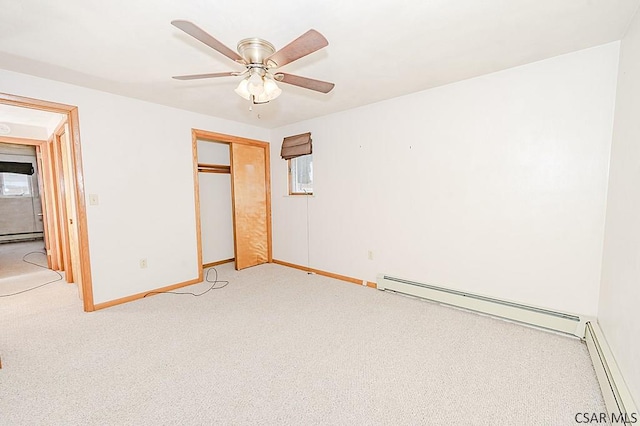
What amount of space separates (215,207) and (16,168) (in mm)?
6572

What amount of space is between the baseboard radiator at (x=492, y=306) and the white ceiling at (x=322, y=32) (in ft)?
6.92

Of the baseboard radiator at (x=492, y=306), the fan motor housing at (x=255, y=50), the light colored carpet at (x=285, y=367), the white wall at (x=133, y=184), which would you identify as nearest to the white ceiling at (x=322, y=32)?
the fan motor housing at (x=255, y=50)

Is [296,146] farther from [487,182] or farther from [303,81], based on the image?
[487,182]

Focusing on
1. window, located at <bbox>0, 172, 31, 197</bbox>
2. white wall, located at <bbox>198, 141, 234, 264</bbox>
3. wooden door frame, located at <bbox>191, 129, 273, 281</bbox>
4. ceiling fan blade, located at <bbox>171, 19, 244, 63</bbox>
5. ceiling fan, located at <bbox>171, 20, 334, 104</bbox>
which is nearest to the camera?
ceiling fan blade, located at <bbox>171, 19, 244, 63</bbox>

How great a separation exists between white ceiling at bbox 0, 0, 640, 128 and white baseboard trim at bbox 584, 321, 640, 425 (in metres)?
2.11

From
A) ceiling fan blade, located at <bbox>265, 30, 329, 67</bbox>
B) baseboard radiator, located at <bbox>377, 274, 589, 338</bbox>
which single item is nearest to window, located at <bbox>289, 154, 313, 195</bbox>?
baseboard radiator, located at <bbox>377, 274, 589, 338</bbox>

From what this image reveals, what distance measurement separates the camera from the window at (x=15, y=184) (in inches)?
277

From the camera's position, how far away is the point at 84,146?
2789 mm

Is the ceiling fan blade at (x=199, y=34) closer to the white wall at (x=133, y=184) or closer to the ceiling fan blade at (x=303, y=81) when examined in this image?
the ceiling fan blade at (x=303, y=81)

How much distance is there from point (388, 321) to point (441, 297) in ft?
2.34

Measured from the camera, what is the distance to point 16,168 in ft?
23.0

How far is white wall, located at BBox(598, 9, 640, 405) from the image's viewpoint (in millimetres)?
1471

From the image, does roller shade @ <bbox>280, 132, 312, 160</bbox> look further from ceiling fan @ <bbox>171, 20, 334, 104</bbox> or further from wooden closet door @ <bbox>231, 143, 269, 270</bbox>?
ceiling fan @ <bbox>171, 20, 334, 104</bbox>

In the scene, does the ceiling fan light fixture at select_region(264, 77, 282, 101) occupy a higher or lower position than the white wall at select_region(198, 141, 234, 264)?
higher
